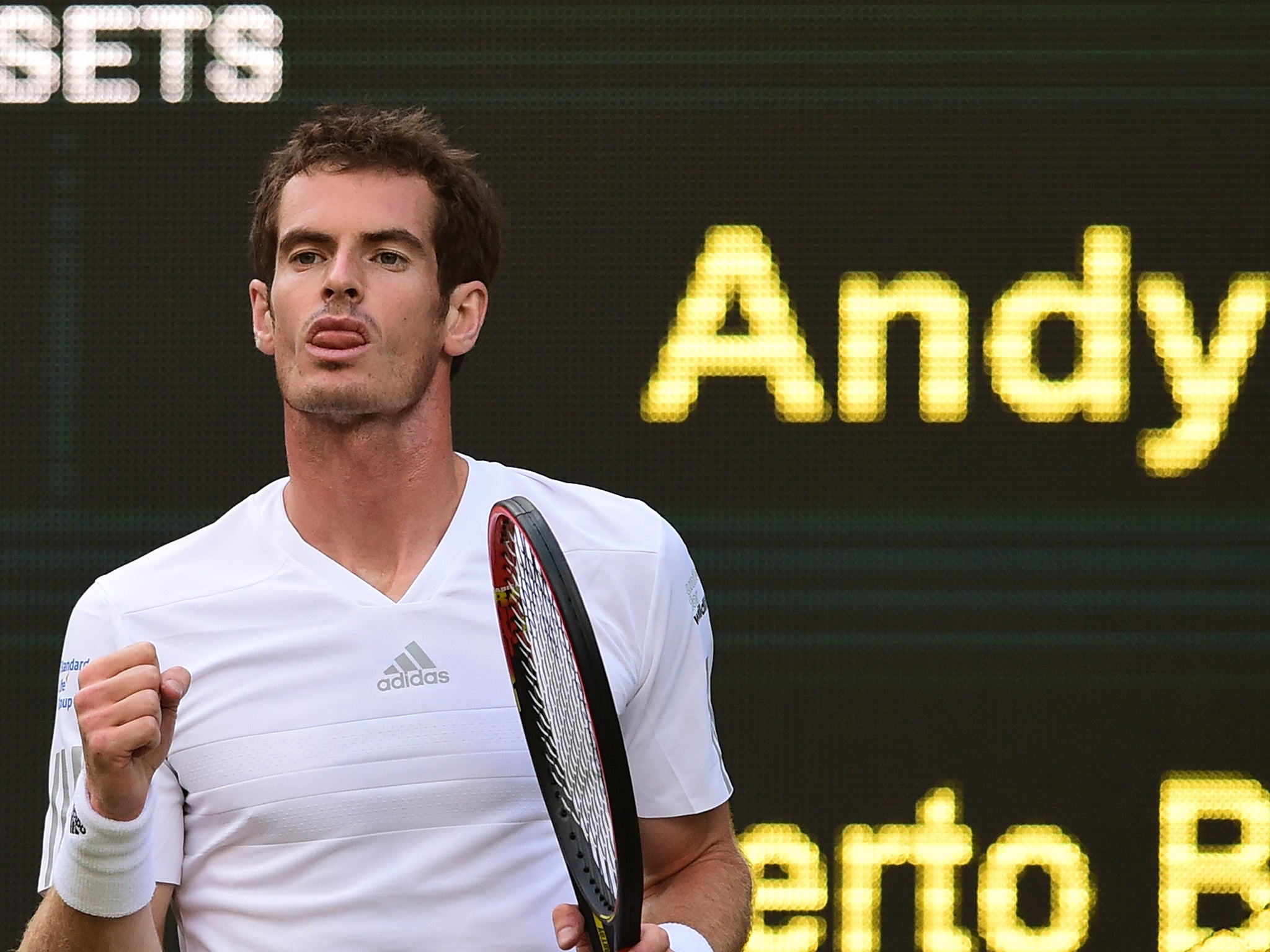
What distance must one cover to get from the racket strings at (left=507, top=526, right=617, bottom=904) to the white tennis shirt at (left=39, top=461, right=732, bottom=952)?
0.13m

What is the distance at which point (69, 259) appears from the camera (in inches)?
109

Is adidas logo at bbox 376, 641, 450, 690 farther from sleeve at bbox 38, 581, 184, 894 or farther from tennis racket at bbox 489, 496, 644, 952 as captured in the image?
sleeve at bbox 38, 581, 184, 894

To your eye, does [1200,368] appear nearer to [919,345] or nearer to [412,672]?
[919,345]

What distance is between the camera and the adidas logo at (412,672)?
190cm

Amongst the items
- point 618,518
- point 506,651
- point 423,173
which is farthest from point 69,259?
point 506,651

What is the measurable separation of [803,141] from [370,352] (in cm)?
103

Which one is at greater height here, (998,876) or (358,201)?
(358,201)

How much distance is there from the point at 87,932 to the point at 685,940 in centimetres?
54

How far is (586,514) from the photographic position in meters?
2.06

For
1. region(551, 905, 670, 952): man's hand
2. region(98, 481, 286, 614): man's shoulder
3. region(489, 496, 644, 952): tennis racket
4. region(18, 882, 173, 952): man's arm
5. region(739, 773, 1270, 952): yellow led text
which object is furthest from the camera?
region(739, 773, 1270, 952): yellow led text

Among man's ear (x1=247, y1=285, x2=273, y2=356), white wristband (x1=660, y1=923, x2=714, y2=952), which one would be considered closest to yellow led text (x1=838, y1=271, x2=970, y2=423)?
man's ear (x1=247, y1=285, x2=273, y2=356)

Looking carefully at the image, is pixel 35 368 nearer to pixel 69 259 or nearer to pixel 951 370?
pixel 69 259

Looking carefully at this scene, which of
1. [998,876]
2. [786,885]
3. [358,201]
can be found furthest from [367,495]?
[998,876]

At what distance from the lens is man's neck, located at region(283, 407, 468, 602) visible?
1992mm
